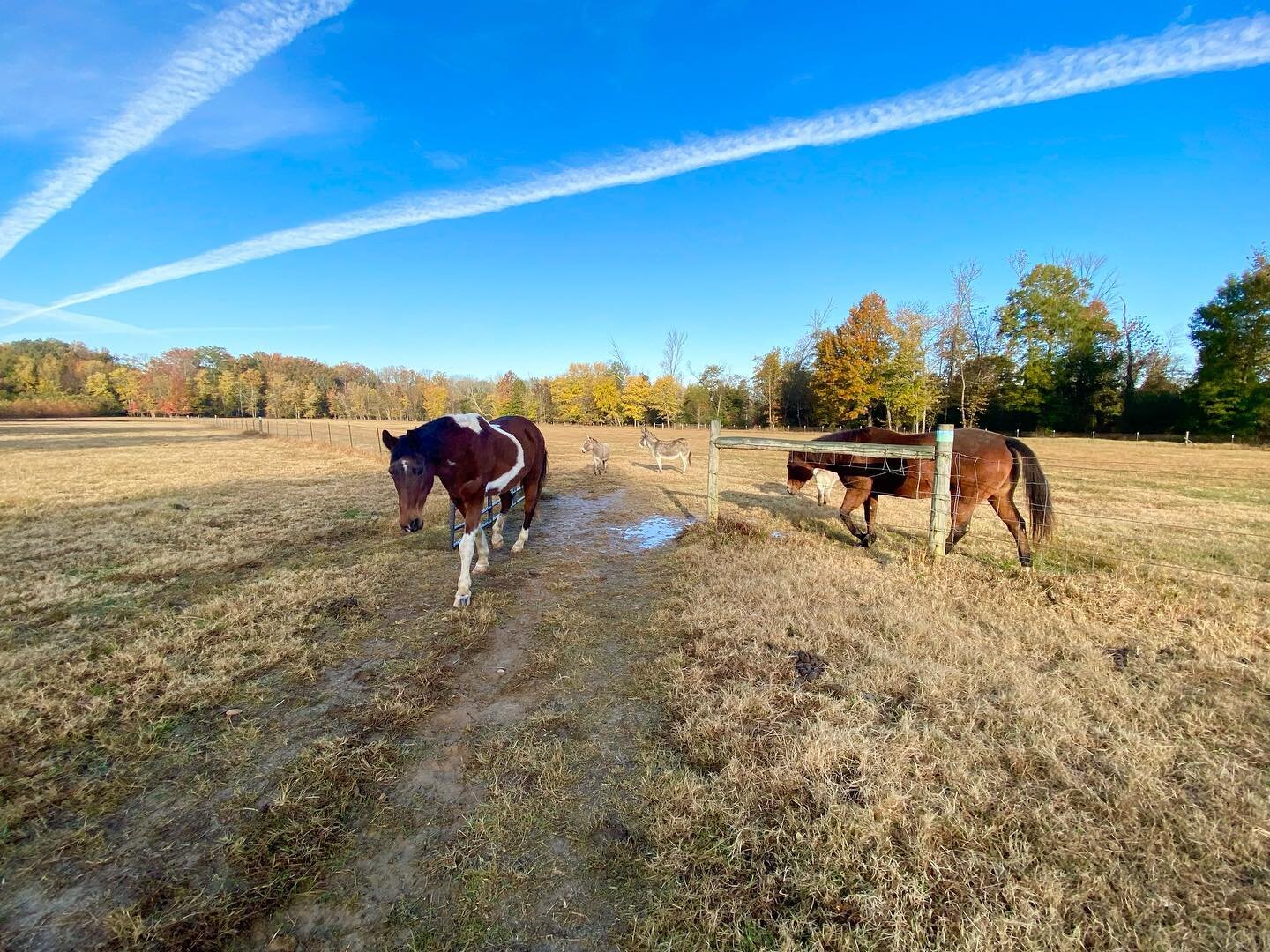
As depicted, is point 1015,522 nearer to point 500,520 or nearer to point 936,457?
point 936,457

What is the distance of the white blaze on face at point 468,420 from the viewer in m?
5.27

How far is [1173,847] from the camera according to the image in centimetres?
192

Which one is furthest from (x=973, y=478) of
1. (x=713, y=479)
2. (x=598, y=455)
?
(x=598, y=455)

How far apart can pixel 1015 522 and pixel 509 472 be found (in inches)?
259

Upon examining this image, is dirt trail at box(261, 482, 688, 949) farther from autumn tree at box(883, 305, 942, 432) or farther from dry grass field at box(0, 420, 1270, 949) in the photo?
autumn tree at box(883, 305, 942, 432)

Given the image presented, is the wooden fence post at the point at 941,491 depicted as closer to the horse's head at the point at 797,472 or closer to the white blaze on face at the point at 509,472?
the horse's head at the point at 797,472

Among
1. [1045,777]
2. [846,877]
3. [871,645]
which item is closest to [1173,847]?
[1045,777]

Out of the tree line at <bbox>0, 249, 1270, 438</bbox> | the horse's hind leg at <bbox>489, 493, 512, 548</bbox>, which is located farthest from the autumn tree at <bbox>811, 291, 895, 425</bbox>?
the horse's hind leg at <bbox>489, 493, 512, 548</bbox>

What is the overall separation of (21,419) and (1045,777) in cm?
9211

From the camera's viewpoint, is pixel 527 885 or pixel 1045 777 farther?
pixel 1045 777

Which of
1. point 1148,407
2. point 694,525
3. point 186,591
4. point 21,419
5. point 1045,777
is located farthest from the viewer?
point 21,419

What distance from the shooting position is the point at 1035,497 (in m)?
5.74

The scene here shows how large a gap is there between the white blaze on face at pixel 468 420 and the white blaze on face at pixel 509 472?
0.97 feet

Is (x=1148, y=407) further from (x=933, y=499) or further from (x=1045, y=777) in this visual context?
(x=1045, y=777)
